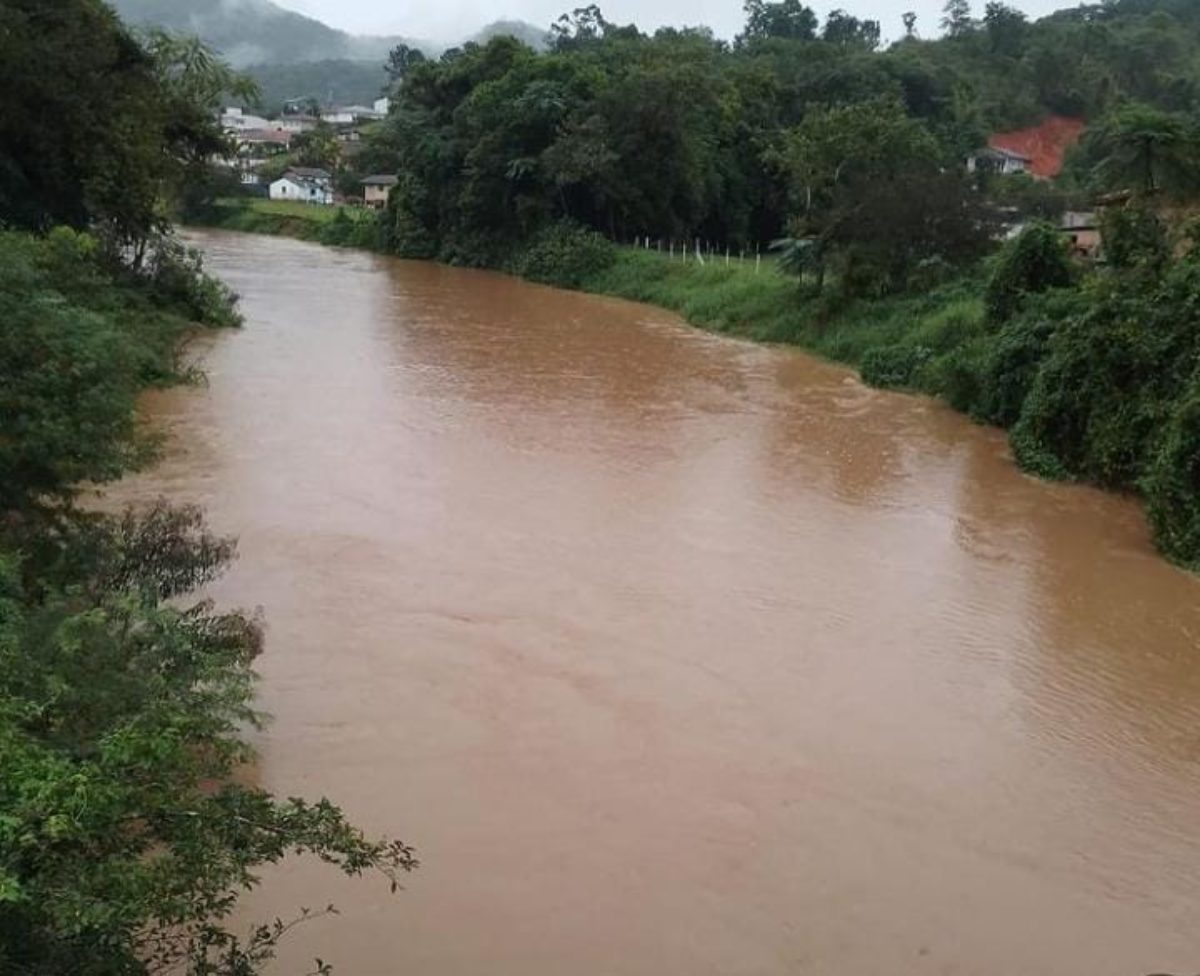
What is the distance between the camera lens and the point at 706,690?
818 cm

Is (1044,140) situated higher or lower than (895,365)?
higher

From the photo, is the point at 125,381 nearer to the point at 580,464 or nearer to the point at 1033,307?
the point at 580,464

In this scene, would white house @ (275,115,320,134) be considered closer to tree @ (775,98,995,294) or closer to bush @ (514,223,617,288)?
bush @ (514,223,617,288)

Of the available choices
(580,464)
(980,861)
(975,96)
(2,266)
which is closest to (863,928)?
(980,861)

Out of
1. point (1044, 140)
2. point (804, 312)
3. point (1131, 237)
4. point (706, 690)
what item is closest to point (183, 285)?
point (804, 312)

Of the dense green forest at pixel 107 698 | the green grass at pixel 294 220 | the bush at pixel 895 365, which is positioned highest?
the green grass at pixel 294 220

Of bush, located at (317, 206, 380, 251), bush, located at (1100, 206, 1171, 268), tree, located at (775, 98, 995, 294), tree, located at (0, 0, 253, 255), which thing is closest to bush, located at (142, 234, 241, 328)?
tree, located at (0, 0, 253, 255)

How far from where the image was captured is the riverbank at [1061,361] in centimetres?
1224

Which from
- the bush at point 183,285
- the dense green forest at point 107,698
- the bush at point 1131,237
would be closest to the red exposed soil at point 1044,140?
the bush at point 1131,237

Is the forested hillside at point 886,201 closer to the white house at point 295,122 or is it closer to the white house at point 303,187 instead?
the white house at point 303,187

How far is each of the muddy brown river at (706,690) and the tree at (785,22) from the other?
63.3 meters

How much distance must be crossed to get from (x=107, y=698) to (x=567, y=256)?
31.2 metres

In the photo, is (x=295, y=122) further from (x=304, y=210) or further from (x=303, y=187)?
(x=304, y=210)

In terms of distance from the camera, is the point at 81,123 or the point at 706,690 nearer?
the point at 706,690
